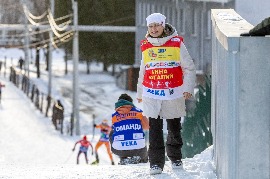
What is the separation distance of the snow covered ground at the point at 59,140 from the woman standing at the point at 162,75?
43 cm

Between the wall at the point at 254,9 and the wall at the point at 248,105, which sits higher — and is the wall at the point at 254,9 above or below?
above

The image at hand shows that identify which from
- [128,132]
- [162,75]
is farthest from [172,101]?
[128,132]

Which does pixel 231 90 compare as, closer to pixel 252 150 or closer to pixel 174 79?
pixel 252 150

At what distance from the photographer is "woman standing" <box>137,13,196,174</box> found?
5875 mm

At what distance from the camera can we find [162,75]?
5.93 m

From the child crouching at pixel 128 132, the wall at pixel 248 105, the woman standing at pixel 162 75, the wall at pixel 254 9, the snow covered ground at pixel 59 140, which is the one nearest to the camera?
the wall at pixel 248 105

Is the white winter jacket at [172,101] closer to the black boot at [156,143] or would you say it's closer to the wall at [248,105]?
the black boot at [156,143]

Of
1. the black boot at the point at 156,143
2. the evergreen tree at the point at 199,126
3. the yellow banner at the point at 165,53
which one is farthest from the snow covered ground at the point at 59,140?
the evergreen tree at the point at 199,126

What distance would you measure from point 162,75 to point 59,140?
65.0ft

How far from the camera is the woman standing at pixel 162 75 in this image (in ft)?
19.3

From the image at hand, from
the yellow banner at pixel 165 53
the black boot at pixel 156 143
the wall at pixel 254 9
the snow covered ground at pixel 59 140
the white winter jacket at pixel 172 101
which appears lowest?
the snow covered ground at pixel 59 140

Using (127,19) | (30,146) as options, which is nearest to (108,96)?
(127,19)

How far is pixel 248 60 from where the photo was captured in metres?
3.88

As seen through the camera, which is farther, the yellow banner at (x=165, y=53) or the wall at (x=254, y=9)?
the wall at (x=254, y=9)
